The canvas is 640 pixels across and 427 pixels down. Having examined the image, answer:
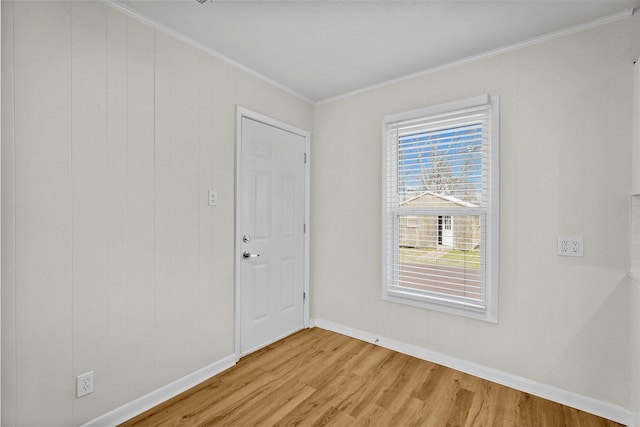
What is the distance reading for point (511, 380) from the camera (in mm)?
2244

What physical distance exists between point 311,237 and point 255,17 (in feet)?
6.87

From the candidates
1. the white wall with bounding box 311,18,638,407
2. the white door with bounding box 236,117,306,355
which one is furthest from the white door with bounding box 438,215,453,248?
the white door with bounding box 236,117,306,355

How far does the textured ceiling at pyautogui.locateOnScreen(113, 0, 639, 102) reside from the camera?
185 cm

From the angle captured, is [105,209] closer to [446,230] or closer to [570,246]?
[446,230]

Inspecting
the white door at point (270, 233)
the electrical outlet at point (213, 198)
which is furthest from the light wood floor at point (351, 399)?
the electrical outlet at point (213, 198)

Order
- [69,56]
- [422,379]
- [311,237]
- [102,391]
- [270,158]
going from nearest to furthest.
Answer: [69,56] < [102,391] < [422,379] < [270,158] < [311,237]

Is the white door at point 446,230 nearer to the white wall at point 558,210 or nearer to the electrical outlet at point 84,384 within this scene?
the white wall at point 558,210

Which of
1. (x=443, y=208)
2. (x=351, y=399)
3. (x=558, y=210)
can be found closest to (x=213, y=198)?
(x=351, y=399)

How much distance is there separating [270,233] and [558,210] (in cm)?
222

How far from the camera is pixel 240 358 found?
8.61ft

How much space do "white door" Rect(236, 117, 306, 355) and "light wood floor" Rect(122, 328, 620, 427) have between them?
38 centimetres

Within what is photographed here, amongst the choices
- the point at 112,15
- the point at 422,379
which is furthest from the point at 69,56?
the point at 422,379

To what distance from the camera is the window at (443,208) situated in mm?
2367

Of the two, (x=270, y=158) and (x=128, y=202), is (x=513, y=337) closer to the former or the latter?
(x=270, y=158)
